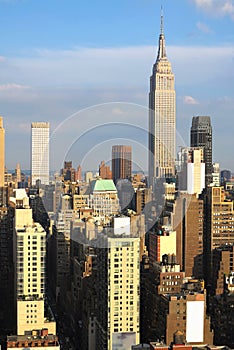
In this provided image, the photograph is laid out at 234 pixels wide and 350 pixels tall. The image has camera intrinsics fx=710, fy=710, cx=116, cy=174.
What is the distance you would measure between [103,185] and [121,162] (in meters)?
0.49

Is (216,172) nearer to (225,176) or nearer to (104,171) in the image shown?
(225,176)

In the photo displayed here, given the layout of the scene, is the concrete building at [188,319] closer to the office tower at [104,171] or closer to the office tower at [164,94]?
the office tower at [104,171]

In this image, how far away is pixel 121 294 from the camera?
5586mm

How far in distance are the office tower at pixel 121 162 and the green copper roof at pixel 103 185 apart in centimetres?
6

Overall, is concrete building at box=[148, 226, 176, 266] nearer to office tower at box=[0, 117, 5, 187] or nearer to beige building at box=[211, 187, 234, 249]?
beige building at box=[211, 187, 234, 249]

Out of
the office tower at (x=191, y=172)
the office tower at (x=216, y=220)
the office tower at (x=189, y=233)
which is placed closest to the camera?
the office tower at (x=189, y=233)

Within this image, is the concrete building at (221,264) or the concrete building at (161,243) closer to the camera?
the concrete building at (161,243)

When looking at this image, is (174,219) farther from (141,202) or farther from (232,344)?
(232,344)

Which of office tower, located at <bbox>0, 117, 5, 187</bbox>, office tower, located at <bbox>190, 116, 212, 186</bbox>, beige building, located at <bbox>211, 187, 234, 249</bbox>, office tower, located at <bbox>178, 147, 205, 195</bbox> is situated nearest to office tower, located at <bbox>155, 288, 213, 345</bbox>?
beige building, located at <bbox>211, 187, 234, 249</bbox>

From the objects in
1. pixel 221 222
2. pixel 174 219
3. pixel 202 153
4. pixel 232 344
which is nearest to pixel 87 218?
pixel 232 344

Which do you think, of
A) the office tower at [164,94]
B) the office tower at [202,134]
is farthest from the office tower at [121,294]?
the office tower at [202,134]

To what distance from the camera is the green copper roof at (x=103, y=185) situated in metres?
5.72

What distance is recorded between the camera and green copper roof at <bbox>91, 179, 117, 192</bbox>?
18.8ft

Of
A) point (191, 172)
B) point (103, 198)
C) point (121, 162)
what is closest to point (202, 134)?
point (191, 172)
